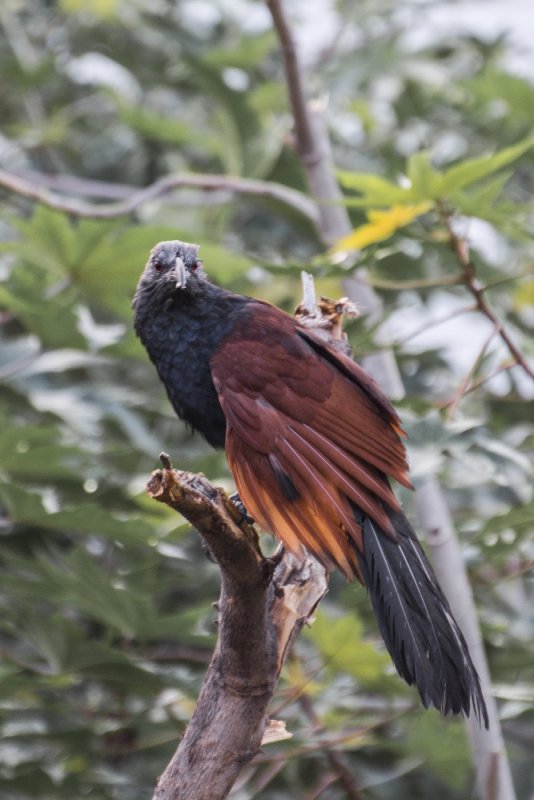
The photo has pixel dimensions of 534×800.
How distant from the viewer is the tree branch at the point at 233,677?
6.01 ft

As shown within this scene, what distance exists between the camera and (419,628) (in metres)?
1.87

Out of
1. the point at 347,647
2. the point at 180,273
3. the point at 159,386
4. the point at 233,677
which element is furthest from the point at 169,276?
the point at 159,386

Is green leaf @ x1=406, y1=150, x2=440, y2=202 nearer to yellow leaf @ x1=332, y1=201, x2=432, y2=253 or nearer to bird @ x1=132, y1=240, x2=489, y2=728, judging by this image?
yellow leaf @ x1=332, y1=201, x2=432, y2=253

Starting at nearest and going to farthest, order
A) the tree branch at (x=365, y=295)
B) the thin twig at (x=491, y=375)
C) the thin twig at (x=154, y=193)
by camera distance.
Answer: the thin twig at (x=491, y=375) → the tree branch at (x=365, y=295) → the thin twig at (x=154, y=193)

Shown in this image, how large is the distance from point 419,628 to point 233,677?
0.30 metres

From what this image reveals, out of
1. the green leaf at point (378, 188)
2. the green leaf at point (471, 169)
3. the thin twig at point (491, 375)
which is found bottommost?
the thin twig at point (491, 375)

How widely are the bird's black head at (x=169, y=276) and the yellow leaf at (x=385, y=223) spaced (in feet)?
1.11

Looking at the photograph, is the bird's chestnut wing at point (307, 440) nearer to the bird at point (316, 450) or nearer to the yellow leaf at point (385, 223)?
the bird at point (316, 450)

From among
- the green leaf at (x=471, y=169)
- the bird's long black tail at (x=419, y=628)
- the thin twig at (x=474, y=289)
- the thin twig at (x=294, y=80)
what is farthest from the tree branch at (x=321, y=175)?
the bird's long black tail at (x=419, y=628)

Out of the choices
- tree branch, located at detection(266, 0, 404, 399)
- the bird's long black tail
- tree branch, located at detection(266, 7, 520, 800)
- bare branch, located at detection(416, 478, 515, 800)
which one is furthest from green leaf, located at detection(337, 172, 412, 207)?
the bird's long black tail

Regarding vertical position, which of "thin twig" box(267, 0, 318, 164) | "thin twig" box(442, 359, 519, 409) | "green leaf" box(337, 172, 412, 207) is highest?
"thin twig" box(267, 0, 318, 164)

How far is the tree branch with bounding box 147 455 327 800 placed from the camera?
72.1 inches

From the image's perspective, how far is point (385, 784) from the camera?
3.10m

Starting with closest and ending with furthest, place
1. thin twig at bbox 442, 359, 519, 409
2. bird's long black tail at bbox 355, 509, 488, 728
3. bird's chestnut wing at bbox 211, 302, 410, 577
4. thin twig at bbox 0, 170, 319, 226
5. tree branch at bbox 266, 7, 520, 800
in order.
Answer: bird's long black tail at bbox 355, 509, 488, 728 → bird's chestnut wing at bbox 211, 302, 410, 577 → thin twig at bbox 442, 359, 519, 409 → tree branch at bbox 266, 7, 520, 800 → thin twig at bbox 0, 170, 319, 226
